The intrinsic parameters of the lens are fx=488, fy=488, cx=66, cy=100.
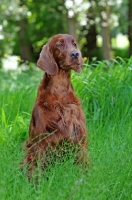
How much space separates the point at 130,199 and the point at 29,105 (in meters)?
2.48

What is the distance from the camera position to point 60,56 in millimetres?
4195

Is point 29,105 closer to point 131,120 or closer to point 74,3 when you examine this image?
point 131,120

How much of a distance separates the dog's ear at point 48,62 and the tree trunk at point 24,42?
16.0m

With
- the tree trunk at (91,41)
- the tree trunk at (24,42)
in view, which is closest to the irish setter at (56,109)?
the tree trunk at (24,42)

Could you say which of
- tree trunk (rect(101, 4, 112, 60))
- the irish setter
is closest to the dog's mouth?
the irish setter

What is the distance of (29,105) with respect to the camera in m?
5.83

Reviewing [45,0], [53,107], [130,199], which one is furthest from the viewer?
[45,0]

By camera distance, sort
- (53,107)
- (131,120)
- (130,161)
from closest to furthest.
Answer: (130,161) < (53,107) < (131,120)

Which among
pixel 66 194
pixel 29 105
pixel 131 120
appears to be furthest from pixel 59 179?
pixel 29 105

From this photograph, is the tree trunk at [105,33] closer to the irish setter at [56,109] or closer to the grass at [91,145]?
the grass at [91,145]

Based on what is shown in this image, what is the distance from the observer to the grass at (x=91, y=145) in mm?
3428

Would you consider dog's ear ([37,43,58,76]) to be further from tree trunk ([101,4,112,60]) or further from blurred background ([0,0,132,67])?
tree trunk ([101,4,112,60])

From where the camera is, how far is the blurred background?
1461cm

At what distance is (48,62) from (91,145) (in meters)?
0.90
